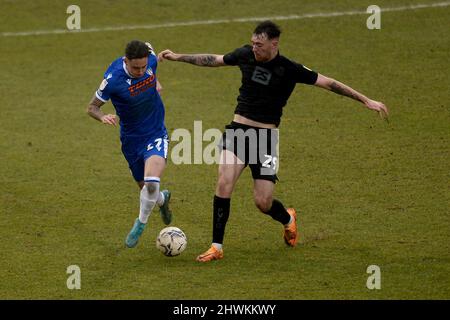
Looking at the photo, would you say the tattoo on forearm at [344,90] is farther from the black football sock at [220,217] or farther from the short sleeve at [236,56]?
the black football sock at [220,217]

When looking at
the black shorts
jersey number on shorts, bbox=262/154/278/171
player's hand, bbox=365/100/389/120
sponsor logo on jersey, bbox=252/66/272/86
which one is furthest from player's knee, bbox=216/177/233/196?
player's hand, bbox=365/100/389/120

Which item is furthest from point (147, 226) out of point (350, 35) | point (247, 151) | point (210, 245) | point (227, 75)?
point (350, 35)

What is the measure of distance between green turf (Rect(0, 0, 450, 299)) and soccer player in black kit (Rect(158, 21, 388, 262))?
0.80 metres

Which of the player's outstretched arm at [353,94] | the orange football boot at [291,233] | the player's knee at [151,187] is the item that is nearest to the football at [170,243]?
the player's knee at [151,187]

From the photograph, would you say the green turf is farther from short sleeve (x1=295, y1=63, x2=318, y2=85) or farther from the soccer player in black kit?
short sleeve (x1=295, y1=63, x2=318, y2=85)

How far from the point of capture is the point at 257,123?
43.8 ft

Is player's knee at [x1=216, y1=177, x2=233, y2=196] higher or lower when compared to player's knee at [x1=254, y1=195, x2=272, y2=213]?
higher

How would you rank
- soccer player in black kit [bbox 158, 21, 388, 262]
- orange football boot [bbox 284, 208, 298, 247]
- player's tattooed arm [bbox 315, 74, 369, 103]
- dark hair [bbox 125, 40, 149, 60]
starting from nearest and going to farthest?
1. player's tattooed arm [bbox 315, 74, 369, 103]
2. dark hair [bbox 125, 40, 149, 60]
3. soccer player in black kit [bbox 158, 21, 388, 262]
4. orange football boot [bbox 284, 208, 298, 247]

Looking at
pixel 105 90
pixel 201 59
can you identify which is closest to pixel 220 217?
pixel 201 59

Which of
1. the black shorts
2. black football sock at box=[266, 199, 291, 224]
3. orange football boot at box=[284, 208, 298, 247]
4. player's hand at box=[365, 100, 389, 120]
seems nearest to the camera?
player's hand at box=[365, 100, 389, 120]

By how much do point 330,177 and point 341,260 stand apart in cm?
401

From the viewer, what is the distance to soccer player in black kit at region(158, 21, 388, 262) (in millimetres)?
13156

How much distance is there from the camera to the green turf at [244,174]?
41.7 ft

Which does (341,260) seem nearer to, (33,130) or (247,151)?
(247,151)
